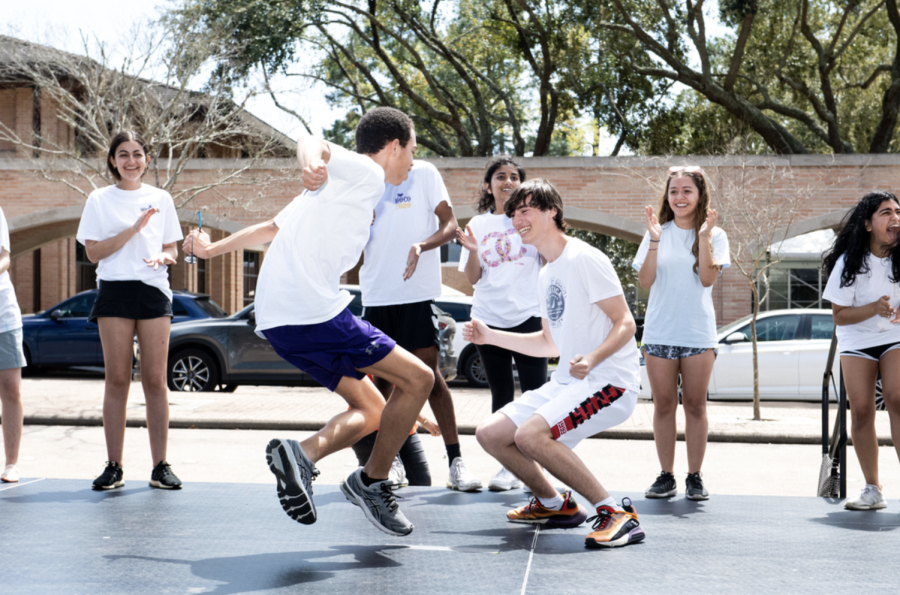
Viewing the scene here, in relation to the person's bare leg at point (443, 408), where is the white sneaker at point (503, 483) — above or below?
below

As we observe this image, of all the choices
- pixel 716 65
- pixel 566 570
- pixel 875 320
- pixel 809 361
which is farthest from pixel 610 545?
pixel 716 65

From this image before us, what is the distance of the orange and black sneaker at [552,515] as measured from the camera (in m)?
4.39

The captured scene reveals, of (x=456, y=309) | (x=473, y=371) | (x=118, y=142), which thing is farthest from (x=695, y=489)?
(x=456, y=309)

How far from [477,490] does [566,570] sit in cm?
189

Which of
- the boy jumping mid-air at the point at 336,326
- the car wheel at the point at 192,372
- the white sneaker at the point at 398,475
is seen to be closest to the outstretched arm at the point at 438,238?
the boy jumping mid-air at the point at 336,326

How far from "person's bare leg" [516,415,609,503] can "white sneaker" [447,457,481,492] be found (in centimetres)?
136

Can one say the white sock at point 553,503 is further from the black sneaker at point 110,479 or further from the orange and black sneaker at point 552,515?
the black sneaker at point 110,479

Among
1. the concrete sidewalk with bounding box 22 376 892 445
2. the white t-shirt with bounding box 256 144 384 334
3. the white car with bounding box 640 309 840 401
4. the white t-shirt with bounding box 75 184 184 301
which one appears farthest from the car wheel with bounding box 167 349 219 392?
the white t-shirt with bounding box 256 144 384 334

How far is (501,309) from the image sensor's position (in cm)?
548

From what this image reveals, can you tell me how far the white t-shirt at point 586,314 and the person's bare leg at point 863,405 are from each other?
1.39 meters

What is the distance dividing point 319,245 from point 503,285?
191 cm

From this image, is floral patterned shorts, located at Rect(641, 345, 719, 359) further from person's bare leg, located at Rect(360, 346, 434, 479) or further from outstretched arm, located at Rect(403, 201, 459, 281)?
person's bare leg, located at Rect(360, 346, 434, 479)

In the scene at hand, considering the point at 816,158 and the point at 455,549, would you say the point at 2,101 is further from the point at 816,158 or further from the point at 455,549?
the point at 455,549

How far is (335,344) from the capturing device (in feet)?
12.6
